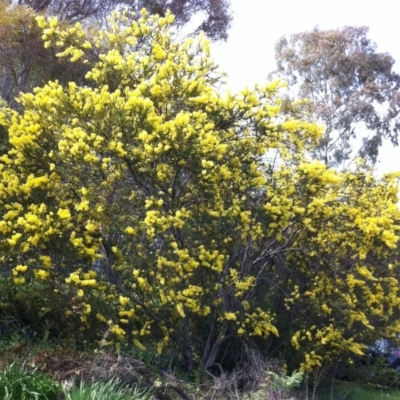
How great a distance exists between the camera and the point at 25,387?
4.54 metres

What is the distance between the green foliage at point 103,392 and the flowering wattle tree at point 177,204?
152 cm

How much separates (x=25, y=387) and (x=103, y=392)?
554 mm

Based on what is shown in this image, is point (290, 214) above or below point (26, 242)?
above

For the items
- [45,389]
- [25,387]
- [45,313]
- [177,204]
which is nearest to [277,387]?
[45,389]

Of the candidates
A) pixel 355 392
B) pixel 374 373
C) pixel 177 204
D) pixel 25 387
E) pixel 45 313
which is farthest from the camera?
pixel 374 373

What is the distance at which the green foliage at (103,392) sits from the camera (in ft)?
14.6

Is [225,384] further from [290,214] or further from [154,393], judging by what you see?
[290,214]

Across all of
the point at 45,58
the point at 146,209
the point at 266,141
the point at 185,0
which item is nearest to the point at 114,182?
the point at 146,209

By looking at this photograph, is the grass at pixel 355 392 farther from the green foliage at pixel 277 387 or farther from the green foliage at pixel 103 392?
the green foliage at pixel 103 392

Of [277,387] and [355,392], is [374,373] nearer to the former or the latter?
[355,392]

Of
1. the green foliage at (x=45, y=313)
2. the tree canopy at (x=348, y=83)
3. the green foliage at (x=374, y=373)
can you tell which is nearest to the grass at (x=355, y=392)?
the green foliage at (x=374, y=373)

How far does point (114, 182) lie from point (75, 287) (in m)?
1.19

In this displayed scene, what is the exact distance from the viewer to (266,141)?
7.39 metres

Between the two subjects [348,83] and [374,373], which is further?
[348,83]
